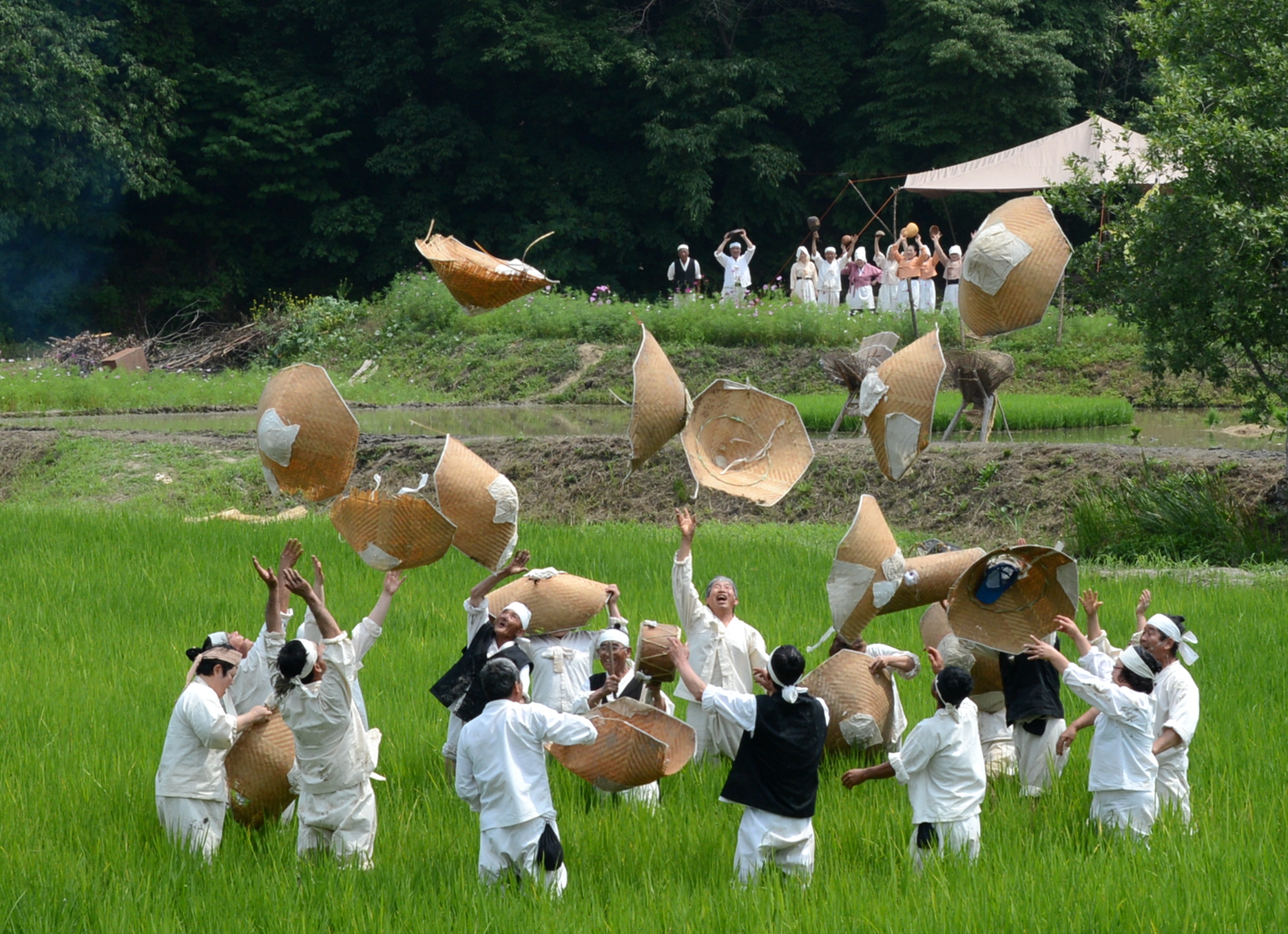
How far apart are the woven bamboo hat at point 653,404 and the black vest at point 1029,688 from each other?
173 cm

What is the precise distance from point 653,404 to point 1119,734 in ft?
6.74

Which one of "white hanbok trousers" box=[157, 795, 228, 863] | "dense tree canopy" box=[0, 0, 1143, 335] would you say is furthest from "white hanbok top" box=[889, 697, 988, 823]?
"dense tree canopy" box=[0, 0, 1143, 335]

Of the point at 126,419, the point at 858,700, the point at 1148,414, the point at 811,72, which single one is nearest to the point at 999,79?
the point at 811,72

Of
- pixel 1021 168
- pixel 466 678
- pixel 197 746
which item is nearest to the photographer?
pixel 197 746

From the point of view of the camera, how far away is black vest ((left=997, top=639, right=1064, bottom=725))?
17.6 feet

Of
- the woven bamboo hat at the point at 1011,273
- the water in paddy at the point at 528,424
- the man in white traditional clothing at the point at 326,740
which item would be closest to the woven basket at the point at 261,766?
the man in white traditional clothing at the point at 326,740

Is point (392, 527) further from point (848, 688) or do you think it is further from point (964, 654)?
point (964, 654)

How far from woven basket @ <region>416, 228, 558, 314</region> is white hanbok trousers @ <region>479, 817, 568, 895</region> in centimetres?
175

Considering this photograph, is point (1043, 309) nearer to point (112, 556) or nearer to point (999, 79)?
point (112, 556)

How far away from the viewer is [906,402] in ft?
15.8

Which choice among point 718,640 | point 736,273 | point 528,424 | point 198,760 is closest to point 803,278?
point 736,273

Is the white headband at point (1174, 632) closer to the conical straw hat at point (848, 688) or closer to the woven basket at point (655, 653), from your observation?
the conical straw hat at point (848, 688)

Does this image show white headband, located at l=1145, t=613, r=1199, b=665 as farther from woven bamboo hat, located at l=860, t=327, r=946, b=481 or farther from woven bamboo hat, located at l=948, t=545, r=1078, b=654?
woven bamboo hat, located at l=860, t=327, r=946, b=481

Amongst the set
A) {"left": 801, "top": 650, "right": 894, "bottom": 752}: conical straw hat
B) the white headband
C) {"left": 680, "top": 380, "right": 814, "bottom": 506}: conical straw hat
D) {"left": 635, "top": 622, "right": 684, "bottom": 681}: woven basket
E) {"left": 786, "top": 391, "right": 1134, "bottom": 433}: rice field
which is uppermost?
{"left": 680, "top": 380, "right": 814, "bottom": 506}: conical straw hat
